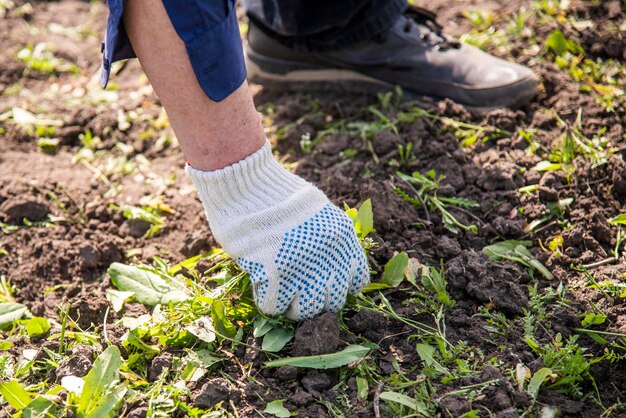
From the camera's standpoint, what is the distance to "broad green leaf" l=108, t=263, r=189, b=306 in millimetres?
1998

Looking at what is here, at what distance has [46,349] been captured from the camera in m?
1.88

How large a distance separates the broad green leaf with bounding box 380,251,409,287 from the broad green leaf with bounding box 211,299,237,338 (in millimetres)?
468

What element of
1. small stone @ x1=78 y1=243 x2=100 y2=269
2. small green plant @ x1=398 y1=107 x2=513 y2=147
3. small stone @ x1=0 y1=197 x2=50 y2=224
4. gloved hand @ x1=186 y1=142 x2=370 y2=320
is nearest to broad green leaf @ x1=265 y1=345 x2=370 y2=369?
gloved hand @ x1=186 y1=142 x2=370 y2=320

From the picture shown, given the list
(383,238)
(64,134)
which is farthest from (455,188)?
(64,134)

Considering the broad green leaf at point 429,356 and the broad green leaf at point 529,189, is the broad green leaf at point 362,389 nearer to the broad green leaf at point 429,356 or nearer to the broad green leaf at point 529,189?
the broad green leaf at point 429,356

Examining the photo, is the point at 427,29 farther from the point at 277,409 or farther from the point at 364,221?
the point at 277,409

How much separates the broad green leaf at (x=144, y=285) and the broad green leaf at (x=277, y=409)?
469 millimetres

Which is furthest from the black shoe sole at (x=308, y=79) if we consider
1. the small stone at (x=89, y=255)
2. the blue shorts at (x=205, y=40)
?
the blue shorts at (x=205, y=40)

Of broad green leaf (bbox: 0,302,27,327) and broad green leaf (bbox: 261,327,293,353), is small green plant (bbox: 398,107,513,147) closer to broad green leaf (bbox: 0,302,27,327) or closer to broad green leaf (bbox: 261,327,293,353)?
broad green leaf (bbox: 261,327,293,353)

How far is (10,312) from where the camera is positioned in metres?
2.08

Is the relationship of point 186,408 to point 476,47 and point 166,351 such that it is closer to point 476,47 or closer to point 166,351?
point 166,351

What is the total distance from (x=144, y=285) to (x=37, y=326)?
33 centimetres

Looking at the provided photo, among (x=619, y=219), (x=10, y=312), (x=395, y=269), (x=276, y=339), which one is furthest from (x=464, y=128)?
(x=10, y=312)

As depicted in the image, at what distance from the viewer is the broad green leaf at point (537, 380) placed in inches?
64.6
